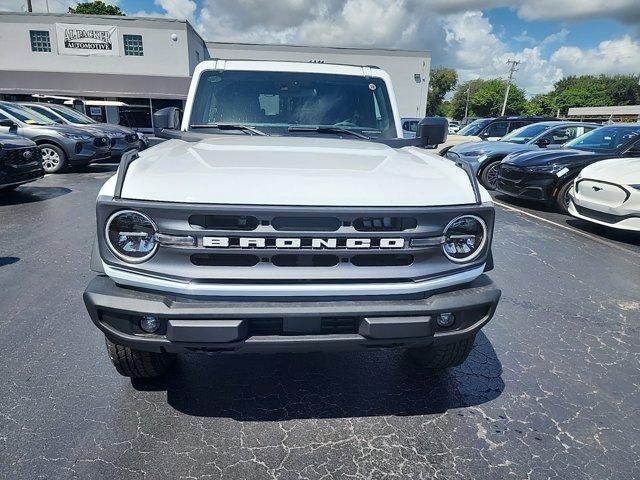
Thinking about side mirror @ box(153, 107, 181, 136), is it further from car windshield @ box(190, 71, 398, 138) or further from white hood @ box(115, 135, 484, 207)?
white hood @ box(115, 135, 484, 207)

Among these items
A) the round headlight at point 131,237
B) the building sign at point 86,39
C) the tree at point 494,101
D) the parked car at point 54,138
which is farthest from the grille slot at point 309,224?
the tree at point 494,101

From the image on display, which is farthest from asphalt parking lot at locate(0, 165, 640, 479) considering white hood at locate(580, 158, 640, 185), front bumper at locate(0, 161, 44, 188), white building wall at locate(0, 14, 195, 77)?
white building wall at locate(0, 14, 195, 77)

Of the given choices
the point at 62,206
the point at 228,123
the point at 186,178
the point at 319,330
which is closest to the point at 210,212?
the point at 186,178

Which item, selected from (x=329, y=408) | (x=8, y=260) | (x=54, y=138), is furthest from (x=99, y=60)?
(x=329, y=408)

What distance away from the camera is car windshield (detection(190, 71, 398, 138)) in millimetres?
3326

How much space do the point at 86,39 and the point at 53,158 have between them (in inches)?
936

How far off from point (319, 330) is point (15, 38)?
36698mm

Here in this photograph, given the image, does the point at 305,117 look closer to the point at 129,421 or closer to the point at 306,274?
the point at 306,274

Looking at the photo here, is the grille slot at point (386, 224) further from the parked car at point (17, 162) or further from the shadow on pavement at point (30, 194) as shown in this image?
the shadow on pavement at point (30, 194)

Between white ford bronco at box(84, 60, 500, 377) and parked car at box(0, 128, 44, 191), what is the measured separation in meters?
6.26

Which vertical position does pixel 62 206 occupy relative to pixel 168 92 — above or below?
below

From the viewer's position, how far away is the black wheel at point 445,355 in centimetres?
252

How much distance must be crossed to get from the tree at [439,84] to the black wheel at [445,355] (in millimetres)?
87027

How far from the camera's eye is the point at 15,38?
28.9 meters
